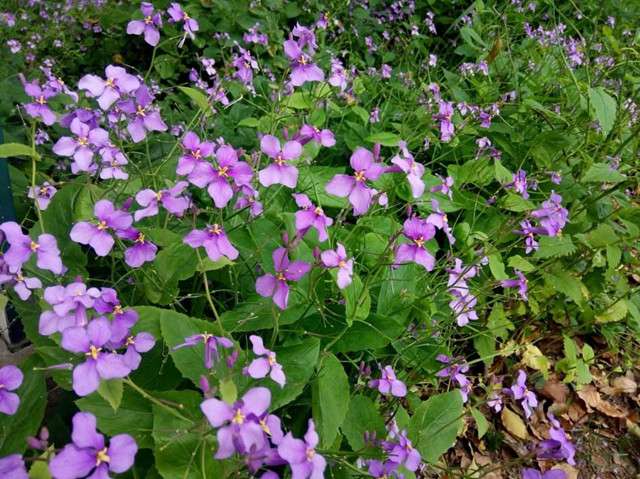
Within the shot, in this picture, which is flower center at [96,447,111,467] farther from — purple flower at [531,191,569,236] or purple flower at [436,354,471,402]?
purple flower at [531,191,569,236]

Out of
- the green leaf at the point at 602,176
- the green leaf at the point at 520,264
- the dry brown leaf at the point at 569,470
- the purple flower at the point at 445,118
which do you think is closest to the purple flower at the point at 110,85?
the purple flower at the point at 445,118

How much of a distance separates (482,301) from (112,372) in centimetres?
152

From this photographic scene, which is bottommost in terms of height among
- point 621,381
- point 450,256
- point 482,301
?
point 621,381

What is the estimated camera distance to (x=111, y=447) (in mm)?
973

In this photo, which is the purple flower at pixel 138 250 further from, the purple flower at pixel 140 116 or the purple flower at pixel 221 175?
the purple flower at pixel 140 116

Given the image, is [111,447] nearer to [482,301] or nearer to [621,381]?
[482,301]

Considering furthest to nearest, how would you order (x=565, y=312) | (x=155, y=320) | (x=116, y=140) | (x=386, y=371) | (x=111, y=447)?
(x=565, y=312) → (x=116, y=140) → (x=386, y=371) → (x=155, y=320) → (x=111, y=447)

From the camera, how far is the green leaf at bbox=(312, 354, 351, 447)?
1446 millimetres

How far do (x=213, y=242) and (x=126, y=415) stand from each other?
1.45 feet

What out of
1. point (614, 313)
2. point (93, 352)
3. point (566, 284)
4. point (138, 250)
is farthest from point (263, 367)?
point (614, 313)

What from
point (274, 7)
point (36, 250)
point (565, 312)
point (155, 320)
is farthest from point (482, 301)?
point (274, 7)

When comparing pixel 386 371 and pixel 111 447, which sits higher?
pixel 111 447

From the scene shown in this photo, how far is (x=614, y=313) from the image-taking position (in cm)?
256

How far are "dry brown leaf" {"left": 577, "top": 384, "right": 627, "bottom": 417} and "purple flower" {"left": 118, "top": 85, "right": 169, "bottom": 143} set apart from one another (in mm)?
2086
